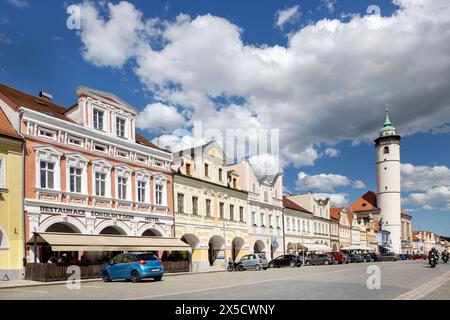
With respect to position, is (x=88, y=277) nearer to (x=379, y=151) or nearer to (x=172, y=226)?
(x=172, y=226)

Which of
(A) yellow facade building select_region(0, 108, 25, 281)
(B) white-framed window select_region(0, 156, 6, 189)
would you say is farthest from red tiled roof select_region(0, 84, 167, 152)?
(B) white-framed window select_region(0, 156, 6, 189)

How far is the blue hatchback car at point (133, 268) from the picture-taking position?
2333 centimetres

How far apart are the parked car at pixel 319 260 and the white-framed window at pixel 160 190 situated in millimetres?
19768

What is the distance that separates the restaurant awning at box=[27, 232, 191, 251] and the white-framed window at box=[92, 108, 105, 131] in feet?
24.7

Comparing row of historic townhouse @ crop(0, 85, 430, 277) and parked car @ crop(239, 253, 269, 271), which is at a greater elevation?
row of historic townhouse @ crop(0, 85, 430, 277)

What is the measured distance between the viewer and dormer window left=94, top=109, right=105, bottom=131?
32812mm

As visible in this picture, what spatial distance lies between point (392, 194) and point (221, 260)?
75.6 metres

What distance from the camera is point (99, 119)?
33.3m

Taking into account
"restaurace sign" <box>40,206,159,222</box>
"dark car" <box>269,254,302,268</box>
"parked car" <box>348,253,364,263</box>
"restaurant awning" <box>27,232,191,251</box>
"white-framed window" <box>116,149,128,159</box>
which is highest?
"white-framed window" <box>116,149,128,159</box>

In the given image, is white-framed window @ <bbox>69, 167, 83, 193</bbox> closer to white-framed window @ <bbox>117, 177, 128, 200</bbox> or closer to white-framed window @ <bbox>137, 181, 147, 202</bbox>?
white-framed window @ <bbox>117, 177, 128, 200</bbox>

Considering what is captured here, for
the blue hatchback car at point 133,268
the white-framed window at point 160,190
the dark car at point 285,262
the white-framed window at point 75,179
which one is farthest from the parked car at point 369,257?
the blue hatchback car at point 133,268

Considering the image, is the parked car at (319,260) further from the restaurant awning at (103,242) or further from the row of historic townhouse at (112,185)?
the restaurant awning at (103,242)

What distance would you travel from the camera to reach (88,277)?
27.7m

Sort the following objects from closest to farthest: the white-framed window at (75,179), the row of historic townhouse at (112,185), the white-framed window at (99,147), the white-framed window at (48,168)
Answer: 1. the row of historic townhouse at (112,185)
2. the white-framed window at (48,168)
3. the white-framed window at (75,179)
4. the white-framed window at (99,147)
